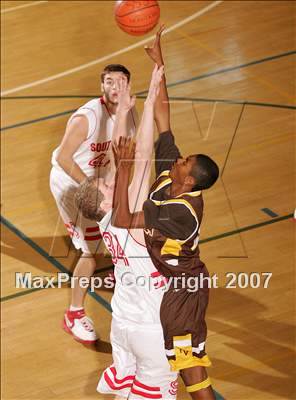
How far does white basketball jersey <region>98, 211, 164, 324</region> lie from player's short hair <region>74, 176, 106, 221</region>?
5 centimetres

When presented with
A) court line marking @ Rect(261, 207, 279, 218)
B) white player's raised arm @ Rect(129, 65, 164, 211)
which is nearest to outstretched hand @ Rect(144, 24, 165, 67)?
white player's raised arm @ Rect(129, 65, 164, 211)

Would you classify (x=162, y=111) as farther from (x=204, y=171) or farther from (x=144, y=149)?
(x=204, y=171)

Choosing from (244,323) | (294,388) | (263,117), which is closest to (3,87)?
(263,117)

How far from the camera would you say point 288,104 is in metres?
9.51

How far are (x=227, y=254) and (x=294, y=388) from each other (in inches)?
68.3

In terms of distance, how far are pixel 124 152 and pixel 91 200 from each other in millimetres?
721

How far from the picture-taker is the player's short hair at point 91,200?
4.45 m

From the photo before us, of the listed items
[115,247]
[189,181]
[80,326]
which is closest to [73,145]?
[80,326]

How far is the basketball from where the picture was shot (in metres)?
6.23

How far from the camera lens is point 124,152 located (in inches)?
150

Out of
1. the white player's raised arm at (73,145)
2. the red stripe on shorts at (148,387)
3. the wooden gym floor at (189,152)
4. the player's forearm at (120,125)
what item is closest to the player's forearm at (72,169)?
the white player's raised arm at (73,145)

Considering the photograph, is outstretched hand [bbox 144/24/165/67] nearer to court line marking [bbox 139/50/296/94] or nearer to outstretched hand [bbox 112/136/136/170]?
outstretched hand [bbox 112/136/136/170]

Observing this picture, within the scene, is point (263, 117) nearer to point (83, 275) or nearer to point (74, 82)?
point (74, 82)

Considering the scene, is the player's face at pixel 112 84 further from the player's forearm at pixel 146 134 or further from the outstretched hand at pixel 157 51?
the player's forearm at pixel 146 134
